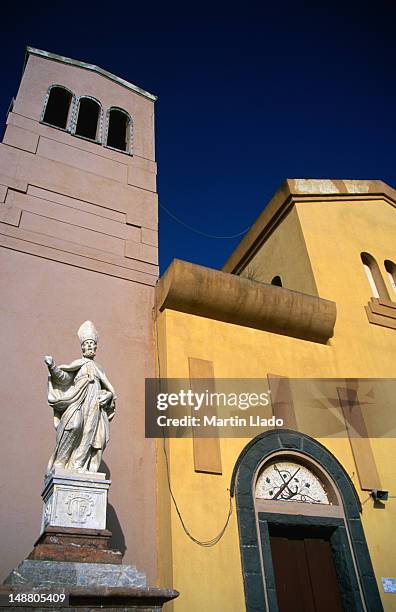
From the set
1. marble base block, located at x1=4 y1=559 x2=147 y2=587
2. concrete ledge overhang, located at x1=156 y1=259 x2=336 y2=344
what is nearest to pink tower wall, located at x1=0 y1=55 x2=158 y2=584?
concrete ledge overhang, located at x1=156 y1=259 x2=336 y2=344

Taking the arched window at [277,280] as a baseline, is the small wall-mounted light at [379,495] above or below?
Answer: below

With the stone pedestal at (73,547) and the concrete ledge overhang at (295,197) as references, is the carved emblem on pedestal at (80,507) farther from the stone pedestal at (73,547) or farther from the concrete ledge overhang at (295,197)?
the concrete ledge overhang at (295,197)

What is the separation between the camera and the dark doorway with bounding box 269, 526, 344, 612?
6781 millimetres

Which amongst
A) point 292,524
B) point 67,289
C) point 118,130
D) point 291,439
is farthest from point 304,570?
point 118,130

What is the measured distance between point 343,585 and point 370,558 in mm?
539

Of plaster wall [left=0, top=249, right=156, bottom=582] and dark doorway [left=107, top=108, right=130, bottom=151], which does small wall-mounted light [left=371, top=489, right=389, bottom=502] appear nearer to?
plaster wall [left=0, top=249, right=156, bottom=582]

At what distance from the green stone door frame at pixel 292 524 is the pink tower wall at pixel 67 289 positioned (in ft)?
3.81

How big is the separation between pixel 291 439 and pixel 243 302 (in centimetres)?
225

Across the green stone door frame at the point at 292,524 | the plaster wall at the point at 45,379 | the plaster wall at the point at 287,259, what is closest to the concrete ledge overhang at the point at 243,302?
the plaster wall at the point at 45,379

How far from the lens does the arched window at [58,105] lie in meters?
10.9

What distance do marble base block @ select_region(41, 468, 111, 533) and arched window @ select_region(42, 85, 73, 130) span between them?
7877mm

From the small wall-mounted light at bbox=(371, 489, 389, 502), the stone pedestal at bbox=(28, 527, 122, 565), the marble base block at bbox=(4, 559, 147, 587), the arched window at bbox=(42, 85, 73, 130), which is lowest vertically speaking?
the marble base block at bbox=(4, 559, 147, 587)

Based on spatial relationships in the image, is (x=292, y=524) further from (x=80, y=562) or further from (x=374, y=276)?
(x=374, y=276)

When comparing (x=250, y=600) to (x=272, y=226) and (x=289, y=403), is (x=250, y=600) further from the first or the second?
(x=272, y=226)
